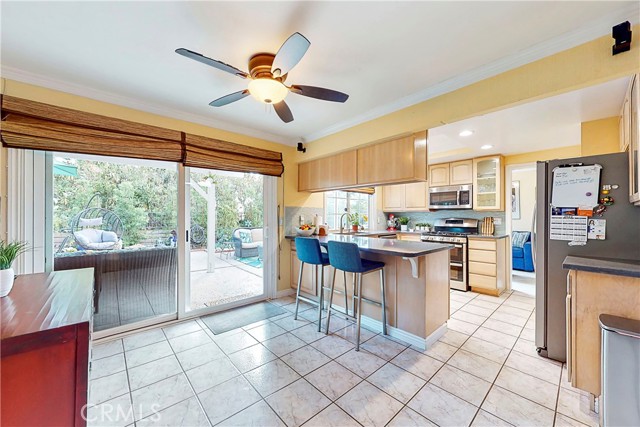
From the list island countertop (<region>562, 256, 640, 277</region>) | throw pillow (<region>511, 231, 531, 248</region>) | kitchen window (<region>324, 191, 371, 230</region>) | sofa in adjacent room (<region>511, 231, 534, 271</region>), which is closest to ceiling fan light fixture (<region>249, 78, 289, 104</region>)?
island countertop (<region>562, 256, 640, 277</region>)

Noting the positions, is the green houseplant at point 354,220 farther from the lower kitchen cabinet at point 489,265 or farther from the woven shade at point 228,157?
the lower kitchen cabinet at point 489,265

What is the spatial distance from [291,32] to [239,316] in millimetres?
2891

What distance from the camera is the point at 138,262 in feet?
8.87

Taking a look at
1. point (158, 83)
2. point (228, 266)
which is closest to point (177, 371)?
point (228, 266)

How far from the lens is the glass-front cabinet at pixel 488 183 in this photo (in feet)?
13.4

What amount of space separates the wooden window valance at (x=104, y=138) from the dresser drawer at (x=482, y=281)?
381 cm

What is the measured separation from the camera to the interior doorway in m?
4.20

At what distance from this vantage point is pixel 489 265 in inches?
150

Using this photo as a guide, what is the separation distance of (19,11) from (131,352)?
2520 millimetres

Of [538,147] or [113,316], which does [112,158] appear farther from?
[538,147]

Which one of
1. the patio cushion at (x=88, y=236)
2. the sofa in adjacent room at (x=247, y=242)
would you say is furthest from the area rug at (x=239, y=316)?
the patio cushion at (x=88, y=236)

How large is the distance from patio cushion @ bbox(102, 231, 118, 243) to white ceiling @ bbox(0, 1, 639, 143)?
1.30 m

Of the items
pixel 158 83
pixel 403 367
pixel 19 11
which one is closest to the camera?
pixel 19 11

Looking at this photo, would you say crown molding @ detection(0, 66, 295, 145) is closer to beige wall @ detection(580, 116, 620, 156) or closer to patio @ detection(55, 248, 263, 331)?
patio @ detection(55, 248, 263, 331)
